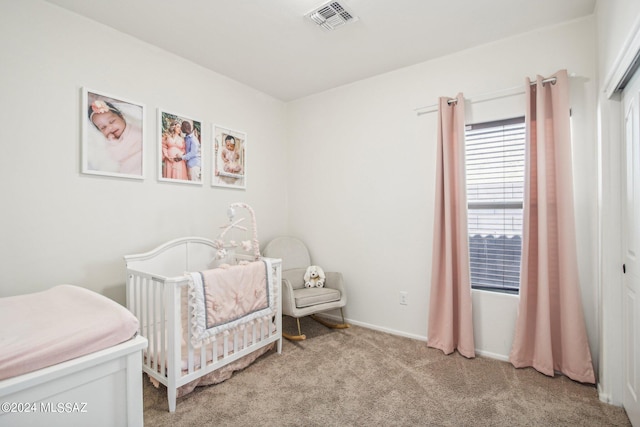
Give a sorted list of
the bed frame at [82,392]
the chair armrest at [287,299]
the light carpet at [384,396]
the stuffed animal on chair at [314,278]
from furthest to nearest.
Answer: the stuffed animal on chair at [314,278]
the chair armrest at [287,299]
the light carpet at [384,396]
the bed frame at [82,392]

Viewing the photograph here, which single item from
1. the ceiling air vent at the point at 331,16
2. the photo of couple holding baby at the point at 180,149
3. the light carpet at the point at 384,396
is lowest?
the light carpet at the point at 384,396

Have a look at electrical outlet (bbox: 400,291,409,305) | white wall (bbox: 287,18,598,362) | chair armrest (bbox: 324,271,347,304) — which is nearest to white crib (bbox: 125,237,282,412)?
chair armrest (bbox: 324,271,347,304)

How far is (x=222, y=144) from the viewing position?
2.86 metres

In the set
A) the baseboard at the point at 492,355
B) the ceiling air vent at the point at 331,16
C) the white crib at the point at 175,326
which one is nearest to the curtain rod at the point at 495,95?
the ceiling air vent at the point at 331,16

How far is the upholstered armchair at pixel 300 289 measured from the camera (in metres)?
2.61

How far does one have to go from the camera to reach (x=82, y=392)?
106cm

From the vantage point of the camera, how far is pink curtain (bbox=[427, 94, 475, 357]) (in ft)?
7.73

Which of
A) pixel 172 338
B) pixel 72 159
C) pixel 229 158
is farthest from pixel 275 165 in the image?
pixel 172 338

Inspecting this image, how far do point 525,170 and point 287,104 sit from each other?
254 cm

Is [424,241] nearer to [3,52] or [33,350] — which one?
[33,350]

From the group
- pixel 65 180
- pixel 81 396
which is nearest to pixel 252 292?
pixel 81 396

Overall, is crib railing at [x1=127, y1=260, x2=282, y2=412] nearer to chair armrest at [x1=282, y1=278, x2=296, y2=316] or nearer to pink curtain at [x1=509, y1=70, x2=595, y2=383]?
chair armrest at [x1=282, y1=278, x2=296, y2=316]

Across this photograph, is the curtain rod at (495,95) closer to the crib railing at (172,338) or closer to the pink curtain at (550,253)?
the pink curtain at (550,253)

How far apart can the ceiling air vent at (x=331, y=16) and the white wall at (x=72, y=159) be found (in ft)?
3.11
